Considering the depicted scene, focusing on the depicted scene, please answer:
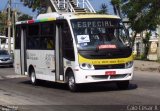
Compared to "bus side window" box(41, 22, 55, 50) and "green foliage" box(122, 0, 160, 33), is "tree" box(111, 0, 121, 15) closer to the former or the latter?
"green foliage" box(122, 0, 160, 33)

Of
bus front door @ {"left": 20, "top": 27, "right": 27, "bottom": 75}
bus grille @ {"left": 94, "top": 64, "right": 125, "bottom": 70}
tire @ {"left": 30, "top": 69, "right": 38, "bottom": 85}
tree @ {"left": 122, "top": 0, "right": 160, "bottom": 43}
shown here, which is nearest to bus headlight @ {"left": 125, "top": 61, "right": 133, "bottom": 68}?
bus grille @ {"left": 94, "top": 64, "right": 125, "bottom": 70}

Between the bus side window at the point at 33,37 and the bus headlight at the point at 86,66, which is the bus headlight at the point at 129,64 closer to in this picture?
the bus headlight at the point at 86,66

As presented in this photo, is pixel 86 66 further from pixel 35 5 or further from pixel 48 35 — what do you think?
pixel 35 5

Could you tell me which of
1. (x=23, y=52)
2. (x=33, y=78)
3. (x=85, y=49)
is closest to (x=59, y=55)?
(x=85, y=49)

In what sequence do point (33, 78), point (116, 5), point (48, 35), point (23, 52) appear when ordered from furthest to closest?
point (116, 5) < point (23, 52) < point (33, 78) < point (48, 35)

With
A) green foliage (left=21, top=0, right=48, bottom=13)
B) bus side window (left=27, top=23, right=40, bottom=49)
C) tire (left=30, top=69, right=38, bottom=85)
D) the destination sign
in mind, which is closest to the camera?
the destination sign

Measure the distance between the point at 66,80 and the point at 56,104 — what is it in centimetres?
392

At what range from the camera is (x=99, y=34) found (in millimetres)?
18078

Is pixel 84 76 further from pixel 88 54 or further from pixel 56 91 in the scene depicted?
pixel 56 91

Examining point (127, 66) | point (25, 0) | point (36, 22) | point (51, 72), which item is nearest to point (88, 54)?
point (127, 66)

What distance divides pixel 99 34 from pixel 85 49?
89cm

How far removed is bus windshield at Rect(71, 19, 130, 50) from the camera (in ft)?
58.1

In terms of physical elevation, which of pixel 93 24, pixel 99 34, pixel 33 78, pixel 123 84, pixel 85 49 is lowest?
pixel 33 78

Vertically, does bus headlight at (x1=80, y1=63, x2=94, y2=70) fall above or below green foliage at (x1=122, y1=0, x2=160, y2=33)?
below
